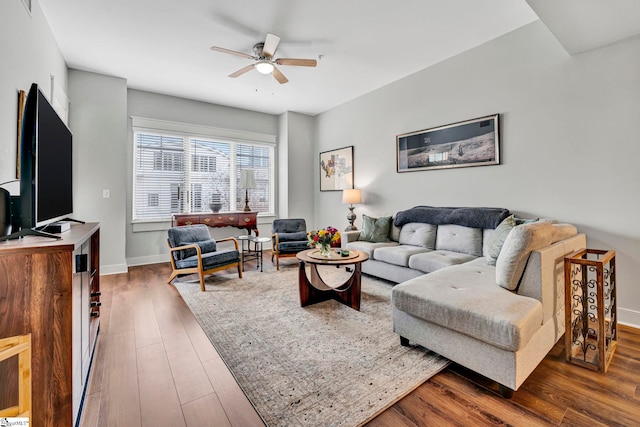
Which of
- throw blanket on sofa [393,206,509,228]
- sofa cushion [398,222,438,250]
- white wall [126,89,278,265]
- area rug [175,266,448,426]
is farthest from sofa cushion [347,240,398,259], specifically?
white wall [126,89,278,265]

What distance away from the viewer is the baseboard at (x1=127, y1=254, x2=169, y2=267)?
4.86m

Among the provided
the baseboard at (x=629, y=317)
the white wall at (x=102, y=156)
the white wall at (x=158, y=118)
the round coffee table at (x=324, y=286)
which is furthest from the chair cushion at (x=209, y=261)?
the baseboard at (x=629, y=317)

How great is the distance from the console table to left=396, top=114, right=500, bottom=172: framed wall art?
2.83 meters

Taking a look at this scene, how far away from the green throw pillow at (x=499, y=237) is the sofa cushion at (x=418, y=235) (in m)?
0.82

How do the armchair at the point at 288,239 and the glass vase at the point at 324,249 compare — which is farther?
the armchair at the point at 288,239

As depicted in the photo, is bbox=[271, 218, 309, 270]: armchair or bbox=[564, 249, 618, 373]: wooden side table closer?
bbox=[564, 249, 618, 373]: wooden side table

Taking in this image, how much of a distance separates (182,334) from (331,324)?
1.28m

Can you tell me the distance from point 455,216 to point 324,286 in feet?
6.01

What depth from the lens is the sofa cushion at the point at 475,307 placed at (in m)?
1.60

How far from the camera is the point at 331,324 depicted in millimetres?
2586

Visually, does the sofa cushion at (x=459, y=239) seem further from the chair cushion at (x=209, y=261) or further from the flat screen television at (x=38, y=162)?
the flat screen television at (x=38, y=162)

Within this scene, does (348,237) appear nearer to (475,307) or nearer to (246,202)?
(246,202)

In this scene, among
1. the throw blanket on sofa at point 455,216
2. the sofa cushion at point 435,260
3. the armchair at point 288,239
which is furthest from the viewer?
the armchair at point 288,239

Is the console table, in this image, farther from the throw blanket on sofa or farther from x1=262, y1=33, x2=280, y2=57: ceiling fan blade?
x1=262, y1=33, x2=280, y2=57: ceiling fan blade
